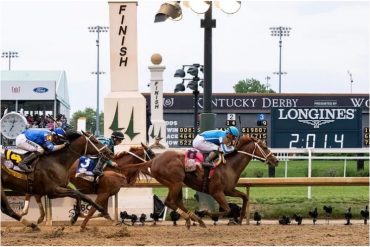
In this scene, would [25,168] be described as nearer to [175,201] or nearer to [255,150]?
[175,201]

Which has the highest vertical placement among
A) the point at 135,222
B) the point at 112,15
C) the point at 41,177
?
the point at 112,15

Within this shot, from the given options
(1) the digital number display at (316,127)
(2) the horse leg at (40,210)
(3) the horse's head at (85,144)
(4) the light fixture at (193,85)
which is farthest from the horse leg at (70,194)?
(4) the light fixture at (193,85)

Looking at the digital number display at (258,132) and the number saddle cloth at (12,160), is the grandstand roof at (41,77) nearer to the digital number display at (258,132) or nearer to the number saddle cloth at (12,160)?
the digital number display at (258,132)

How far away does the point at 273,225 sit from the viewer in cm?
1320

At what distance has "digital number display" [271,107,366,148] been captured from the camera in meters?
20.8

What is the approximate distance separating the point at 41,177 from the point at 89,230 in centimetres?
129

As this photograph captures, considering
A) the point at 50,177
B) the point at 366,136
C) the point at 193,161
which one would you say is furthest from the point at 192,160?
the point at 366,136

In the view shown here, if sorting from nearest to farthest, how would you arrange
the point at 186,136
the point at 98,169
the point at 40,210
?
the point at 40,210 < the point at 98,169 < the point at 186,136

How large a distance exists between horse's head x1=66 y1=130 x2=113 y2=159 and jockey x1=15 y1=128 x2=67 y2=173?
0.45 ft

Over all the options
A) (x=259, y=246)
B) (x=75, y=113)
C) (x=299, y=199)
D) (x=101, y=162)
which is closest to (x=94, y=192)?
(x=101, y=162)

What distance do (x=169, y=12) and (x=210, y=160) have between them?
2.51 metres

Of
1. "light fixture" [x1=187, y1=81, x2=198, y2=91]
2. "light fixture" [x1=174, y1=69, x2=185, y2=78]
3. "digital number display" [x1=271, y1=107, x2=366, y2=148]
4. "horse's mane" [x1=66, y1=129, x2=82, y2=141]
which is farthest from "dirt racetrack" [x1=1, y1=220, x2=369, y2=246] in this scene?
"light fixture" [x1=174, y1=69, x2=185, y2=78]

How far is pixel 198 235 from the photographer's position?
11.2 meters

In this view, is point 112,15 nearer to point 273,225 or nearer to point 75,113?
point 273,225
